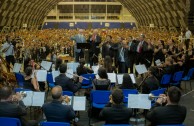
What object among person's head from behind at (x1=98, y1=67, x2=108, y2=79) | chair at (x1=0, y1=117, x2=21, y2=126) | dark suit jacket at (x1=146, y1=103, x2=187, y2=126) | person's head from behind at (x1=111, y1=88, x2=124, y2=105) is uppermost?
person's head from behind at (x1=98, y1=67, x2=108, y2=79)

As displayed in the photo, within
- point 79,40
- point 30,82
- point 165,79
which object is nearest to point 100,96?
point 30,82

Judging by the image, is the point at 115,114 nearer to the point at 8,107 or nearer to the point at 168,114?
the point at 168,114

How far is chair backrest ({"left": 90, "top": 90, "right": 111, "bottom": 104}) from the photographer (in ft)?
30.1

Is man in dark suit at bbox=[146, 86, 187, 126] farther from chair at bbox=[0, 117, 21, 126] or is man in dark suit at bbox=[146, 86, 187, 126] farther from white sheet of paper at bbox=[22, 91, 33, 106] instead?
white sheet of paper at bbox=[22, 91, 33, 106]

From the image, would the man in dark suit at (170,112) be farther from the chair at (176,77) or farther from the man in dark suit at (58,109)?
the chair at (176,77)

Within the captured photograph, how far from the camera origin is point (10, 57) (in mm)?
18312

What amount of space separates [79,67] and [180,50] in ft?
18.3

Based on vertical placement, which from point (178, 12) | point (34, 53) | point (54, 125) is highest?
point (178, 12)

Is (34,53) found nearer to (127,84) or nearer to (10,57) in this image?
(10,57)

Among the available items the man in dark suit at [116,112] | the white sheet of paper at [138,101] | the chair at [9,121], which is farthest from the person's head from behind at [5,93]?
the white sheet of paper at [138,101]

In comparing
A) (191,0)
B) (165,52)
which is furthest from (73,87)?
(191,0)

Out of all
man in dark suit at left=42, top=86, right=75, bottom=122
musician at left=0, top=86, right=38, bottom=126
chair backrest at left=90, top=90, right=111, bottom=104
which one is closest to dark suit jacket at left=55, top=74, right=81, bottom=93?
chair backrest at left=90, top=90, right=111, bottom=104

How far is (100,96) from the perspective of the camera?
9266 millimetres

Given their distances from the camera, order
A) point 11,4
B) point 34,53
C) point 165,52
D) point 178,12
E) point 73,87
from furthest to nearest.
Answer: point 11,4 → point 178,12 → point 34,53 → point 165,52 → point 73,87
